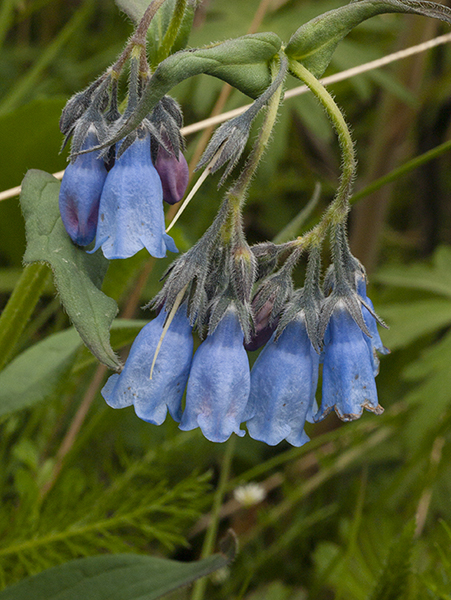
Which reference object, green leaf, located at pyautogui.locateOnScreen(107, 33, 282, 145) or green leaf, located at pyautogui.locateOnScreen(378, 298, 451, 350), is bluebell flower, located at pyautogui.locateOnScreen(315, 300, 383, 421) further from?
green leaf, located at pyautogui.locateOnScreen(378, 298, 451, 350)

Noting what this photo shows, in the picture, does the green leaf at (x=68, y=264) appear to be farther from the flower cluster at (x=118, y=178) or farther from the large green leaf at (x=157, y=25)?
the large green leaf at (x=157, y=25)

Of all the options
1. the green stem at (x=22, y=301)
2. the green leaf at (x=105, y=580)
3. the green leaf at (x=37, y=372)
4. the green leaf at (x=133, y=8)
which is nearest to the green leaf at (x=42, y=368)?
the green leaf at (x=37, y=372)

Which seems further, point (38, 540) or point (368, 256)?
point (368, 256)

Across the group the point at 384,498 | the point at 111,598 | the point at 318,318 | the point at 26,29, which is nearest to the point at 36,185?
the point at 318,318

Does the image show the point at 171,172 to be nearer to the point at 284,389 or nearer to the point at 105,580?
the point at 284,389

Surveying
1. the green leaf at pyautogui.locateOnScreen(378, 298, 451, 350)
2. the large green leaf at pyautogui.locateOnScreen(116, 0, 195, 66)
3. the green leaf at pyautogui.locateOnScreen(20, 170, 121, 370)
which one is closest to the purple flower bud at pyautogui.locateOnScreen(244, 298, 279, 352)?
the green leaf at pyautogui.locateOnScreen(20, 170, 121, 370)

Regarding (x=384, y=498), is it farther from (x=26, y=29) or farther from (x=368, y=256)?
(x=26, y=29)
